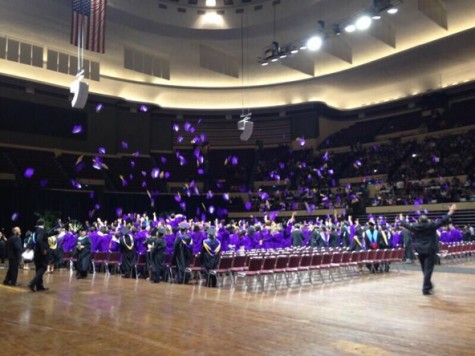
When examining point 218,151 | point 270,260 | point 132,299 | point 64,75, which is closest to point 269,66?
Result: point 218,151

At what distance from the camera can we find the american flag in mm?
17125

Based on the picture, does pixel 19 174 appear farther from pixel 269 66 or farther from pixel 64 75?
pixel 269 66

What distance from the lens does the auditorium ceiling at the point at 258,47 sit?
21.4 m

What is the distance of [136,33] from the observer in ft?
78.0

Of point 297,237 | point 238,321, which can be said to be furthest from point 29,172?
point 238,321

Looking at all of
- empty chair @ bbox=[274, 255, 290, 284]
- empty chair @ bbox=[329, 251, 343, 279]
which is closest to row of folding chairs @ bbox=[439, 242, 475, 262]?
empty chair @ bbox=[329, 251, 343, 279]

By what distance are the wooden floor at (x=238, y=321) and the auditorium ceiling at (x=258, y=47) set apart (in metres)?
11.3

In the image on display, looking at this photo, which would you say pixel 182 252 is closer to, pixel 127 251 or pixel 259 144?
pixel 127 251

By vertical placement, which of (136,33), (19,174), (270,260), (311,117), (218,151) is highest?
(136,33)

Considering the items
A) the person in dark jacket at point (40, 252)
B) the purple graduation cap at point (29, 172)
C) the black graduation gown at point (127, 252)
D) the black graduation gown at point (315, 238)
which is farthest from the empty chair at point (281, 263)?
the purple graduation cap at point (29, 172)

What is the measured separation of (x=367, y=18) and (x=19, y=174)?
1815cm

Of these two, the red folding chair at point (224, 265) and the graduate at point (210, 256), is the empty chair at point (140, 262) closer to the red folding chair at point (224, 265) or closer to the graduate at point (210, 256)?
the graduate at point (210, 256)

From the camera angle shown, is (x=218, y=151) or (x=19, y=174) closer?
(x=19, y=174)

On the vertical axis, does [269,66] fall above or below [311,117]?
above
